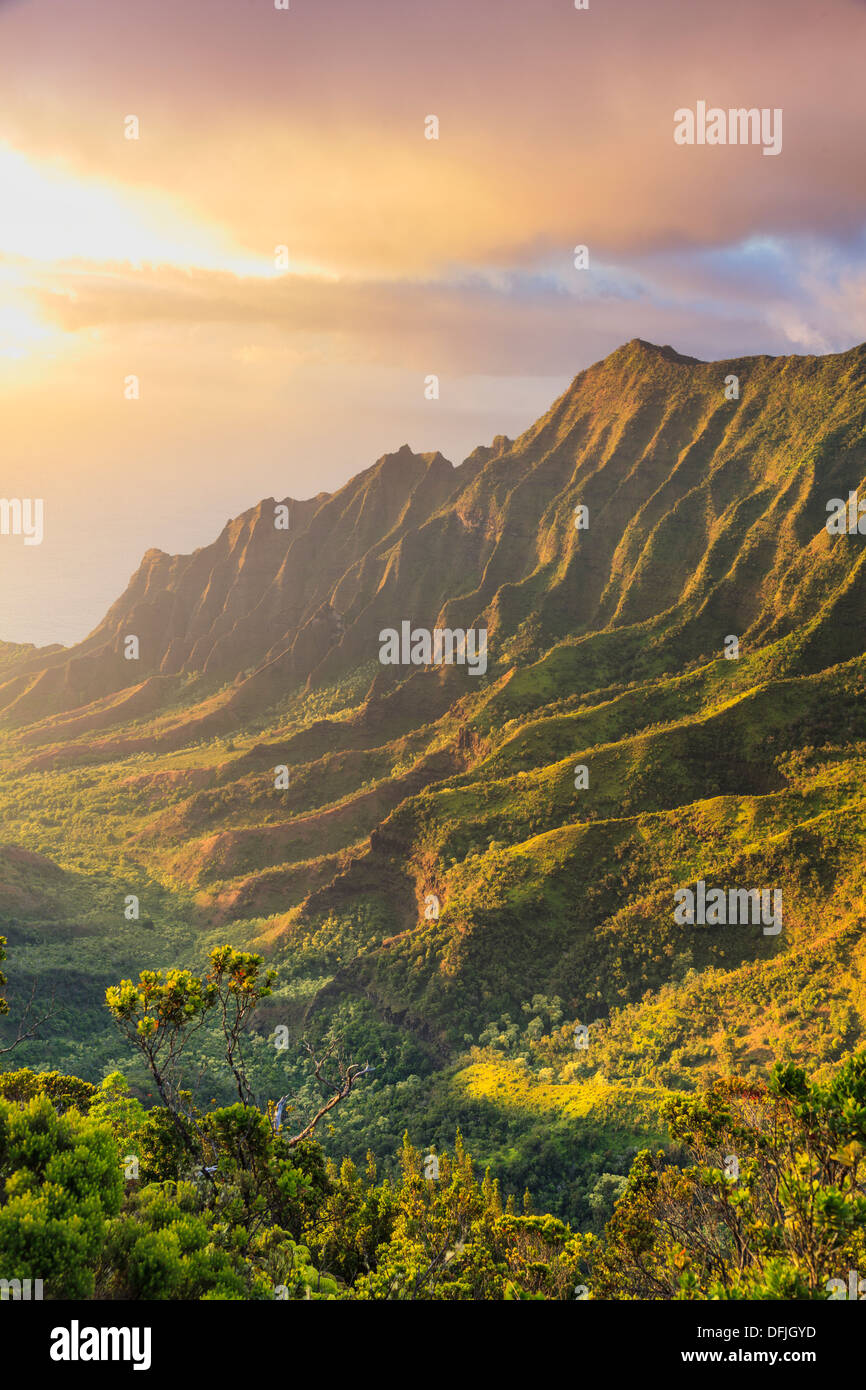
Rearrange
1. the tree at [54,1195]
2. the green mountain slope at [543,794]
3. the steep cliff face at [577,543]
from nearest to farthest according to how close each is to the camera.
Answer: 1. the tree at [54,1195]
2. the green mountain slope at [543,794]
3. the steep cliff face at [577,543]

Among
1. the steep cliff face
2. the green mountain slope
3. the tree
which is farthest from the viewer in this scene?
the steep cliff face

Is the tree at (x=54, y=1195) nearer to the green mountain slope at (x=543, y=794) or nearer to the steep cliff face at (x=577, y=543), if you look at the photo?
the green mountain slope at (x=543, y=794)

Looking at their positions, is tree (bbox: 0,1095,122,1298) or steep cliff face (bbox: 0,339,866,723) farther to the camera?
steep cliff face (bbox: 0,339,866,723)

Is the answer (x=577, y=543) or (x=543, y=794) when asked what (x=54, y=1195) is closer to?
(x=543, y=794)

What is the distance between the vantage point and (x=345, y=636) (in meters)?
153

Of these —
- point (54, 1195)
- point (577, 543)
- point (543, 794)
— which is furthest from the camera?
point (577, 543)

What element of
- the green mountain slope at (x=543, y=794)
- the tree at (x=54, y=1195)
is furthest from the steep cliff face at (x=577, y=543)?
the tree at (x=54, y=1195)

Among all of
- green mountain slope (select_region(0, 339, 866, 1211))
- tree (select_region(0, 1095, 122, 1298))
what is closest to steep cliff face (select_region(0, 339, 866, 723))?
green mountain slope (select_region(0, 339, 866, 1211))

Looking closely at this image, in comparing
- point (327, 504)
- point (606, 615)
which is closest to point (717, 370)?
point (606, 615)

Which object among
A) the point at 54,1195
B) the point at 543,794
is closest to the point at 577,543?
the point at 543,794

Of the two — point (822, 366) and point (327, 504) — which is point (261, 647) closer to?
point (327, 504)

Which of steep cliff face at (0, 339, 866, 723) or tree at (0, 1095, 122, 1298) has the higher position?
steep cliff face at (0, 339, 866, 723)

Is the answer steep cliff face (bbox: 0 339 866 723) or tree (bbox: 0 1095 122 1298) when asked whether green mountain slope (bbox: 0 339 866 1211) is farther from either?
tree (bbox: 0 1095 122 1298)
